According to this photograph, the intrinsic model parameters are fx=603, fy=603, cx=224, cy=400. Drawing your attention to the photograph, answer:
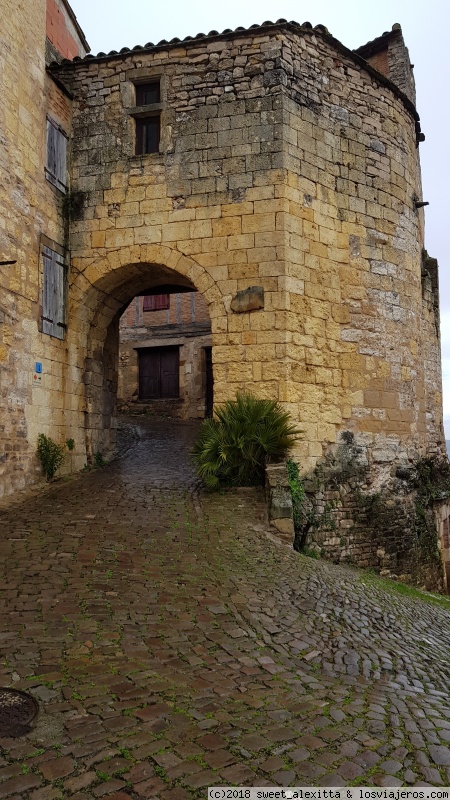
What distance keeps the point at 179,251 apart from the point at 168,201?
776mm

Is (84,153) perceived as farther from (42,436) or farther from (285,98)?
(42,436)

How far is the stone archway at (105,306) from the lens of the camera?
8719mm

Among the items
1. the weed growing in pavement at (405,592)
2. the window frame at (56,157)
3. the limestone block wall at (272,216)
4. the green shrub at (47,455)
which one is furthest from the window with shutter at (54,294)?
the weed growing in pavement at (405,592)

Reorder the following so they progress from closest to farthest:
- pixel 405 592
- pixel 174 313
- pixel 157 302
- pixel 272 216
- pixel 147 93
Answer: pixel 405 592, pixel 272 216, pixel 147 93, pixel 174 313, pixel 157 302

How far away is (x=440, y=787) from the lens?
8.25 feet

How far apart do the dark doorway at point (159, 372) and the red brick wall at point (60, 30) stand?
8.18 m

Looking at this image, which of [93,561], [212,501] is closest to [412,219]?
[212,501]

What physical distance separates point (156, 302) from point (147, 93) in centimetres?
911

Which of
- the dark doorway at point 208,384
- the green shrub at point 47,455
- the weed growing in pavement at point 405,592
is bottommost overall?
the weed growing in pavement at point 405,592

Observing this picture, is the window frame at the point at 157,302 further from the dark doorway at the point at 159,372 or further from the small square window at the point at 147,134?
the small square window at the point at 147,134

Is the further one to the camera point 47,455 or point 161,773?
point 47,455

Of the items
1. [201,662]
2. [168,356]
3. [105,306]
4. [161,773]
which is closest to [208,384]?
[168,356]

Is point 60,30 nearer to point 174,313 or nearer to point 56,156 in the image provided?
point 56,156

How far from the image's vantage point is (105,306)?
984 centimetres
